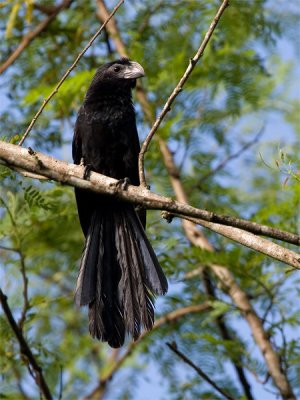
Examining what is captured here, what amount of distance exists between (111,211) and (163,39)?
1864 millimetres

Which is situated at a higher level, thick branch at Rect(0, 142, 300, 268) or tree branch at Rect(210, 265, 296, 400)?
tree branch at Rect(210, 265, 296, 400)

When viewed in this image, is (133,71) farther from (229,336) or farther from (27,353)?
(27,353)

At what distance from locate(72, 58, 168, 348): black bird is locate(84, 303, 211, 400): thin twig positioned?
0.67 m

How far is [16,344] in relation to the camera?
13.5ft

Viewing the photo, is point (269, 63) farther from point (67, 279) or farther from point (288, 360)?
point (288, 360)

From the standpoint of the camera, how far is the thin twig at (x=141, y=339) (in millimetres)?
4941

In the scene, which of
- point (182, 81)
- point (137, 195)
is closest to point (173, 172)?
point (182, 81)

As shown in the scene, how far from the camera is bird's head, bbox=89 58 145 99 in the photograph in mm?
4723

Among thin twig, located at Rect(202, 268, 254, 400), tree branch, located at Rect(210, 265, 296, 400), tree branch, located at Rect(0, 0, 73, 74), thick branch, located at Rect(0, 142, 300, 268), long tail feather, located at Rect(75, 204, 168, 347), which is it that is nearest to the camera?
thick branch, located at Rect(0, 142, 300, 268)

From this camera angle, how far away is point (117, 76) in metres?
4.76

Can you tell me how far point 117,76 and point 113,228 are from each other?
3.37ft

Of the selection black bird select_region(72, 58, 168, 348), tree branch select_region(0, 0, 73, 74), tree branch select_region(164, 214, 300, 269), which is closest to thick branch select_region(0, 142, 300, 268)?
tree branch select_region(164, 214, 300, 269)

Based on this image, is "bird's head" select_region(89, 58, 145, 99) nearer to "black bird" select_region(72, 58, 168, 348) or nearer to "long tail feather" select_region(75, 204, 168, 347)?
"black bird" select_region(72, 58, 168, 348)

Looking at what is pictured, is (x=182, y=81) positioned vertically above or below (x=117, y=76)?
below
